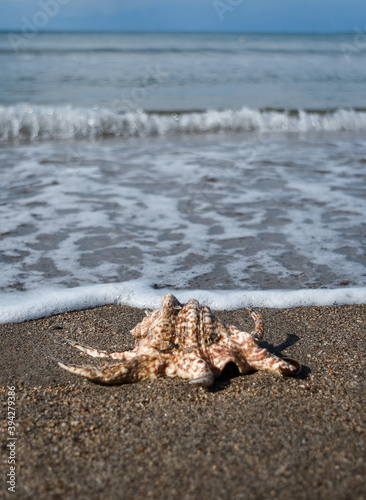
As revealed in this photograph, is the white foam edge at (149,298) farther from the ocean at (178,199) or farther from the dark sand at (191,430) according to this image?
the dark sand at (191,430)

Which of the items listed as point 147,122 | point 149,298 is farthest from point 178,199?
point 147,122


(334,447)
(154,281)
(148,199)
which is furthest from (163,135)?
(334,447)

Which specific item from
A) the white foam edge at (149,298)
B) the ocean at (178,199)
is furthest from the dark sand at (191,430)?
the ocean at (178,199)

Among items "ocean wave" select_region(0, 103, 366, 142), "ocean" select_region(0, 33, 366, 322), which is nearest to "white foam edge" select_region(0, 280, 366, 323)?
"ocean" select_region(0, 33, 366, 322)

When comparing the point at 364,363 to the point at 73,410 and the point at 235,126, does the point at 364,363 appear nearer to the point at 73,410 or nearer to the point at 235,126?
the point at 73,410

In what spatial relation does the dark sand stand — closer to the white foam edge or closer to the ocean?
the white foam edge

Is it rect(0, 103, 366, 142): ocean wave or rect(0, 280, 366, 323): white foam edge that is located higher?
rect(0, 103, 366, 142): ocean wave
